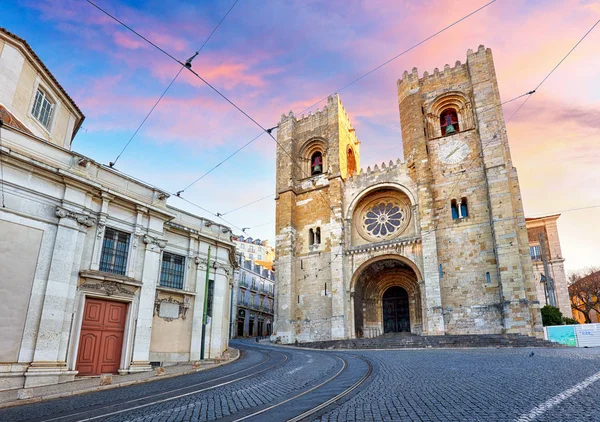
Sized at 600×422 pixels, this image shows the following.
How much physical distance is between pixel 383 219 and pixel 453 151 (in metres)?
6.76

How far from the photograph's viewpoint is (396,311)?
27.2 m

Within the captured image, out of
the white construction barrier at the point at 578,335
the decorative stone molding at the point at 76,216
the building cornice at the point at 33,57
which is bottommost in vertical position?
the white construction barrier at the point at 578,335

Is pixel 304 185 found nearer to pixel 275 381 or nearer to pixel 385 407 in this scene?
pixel 275 381

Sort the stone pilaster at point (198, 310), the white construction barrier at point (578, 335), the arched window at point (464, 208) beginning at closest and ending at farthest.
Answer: the stone pilaster at point (198, 310) → the white construction barrier at point (578, 335) → the arched window at point (464, 208)

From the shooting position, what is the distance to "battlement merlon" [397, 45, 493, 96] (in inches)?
1027

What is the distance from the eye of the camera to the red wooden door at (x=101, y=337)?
35.5 feet

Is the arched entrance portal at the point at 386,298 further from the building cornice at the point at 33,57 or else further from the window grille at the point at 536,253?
the building cornice at the point at 33,57

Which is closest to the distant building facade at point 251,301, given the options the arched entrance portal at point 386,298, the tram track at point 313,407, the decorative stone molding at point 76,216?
the arched entrance portal at point 386,298

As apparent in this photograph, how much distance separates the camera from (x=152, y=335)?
12953mm

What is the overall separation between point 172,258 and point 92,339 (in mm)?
4164

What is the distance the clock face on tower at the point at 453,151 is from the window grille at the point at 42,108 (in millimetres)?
22414

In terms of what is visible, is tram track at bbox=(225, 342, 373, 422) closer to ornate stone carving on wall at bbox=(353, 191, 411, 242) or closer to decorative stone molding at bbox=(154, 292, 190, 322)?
decorative stone molding at bbox=(154, 292, 190, 322)

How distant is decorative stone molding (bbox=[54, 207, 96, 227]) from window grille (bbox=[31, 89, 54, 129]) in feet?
17.0

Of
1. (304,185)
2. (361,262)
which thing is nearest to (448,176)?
(361,262)
